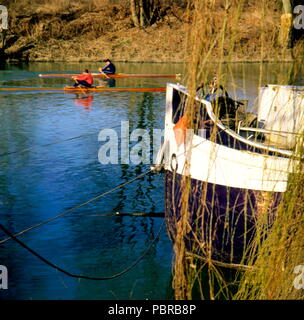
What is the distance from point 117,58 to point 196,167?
4001 cm

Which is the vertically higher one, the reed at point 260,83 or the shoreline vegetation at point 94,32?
the shoreline vegetation at point 94,32

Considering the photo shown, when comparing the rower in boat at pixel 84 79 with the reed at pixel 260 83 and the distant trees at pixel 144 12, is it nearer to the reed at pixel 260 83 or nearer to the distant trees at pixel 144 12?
the reed at pixel 260 83

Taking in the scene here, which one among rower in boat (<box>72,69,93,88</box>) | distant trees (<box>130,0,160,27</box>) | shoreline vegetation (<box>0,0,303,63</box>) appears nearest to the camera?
rower in boat (<box>72,69,93,88</box>)

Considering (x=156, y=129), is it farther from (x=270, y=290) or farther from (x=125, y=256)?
(x=270, y=290)

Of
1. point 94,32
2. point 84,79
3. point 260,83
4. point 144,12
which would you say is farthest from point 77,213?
point 144,12

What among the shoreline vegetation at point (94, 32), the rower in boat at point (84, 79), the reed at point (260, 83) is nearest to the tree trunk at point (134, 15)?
the shoreline vegetation at point (94, 32)

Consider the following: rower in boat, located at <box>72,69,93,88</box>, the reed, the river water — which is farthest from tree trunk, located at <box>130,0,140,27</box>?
the reed

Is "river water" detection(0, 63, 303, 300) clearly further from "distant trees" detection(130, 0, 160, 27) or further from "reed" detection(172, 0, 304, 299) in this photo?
"distant trees" detection(130, 0, 160, 27)

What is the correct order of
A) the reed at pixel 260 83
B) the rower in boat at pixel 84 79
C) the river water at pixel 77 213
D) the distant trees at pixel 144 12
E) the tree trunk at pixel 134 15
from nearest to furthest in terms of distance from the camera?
the reed at pixel 260 83 < the river water at pixel 77 213 < the rower in boat at pixel 84 79 < the tree trunk at pixel 134 15 < the distant trees at pixel 144 12

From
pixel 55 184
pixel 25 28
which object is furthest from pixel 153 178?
pixel 25 28

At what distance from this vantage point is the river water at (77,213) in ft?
20.5

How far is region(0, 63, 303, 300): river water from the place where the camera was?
20.5ft

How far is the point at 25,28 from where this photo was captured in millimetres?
48312

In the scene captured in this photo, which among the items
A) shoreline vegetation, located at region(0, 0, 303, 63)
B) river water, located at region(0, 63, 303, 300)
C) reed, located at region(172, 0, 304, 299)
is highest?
shoreline vegetation, located at region(0, 0, 303, 63)
